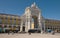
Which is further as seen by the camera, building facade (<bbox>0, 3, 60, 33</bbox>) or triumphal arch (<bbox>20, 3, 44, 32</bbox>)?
triumphal arch (<bbox>20, 3, 44, 32</bbox>)

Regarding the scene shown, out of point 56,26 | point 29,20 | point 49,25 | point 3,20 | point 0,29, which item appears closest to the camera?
point 0,29

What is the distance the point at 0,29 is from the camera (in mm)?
61156

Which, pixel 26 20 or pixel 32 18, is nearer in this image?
pixel 26 20

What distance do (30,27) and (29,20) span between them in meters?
4.34

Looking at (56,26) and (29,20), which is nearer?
(29,20)

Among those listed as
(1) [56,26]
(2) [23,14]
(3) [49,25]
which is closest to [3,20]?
(2) [23,14]

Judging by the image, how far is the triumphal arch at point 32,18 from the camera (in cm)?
6971

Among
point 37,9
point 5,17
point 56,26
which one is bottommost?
point 56,26

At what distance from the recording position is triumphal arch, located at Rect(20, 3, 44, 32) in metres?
69.7

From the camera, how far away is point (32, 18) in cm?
7400

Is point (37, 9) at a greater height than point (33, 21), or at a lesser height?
greater

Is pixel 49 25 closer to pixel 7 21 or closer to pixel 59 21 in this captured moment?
pixel 59 21

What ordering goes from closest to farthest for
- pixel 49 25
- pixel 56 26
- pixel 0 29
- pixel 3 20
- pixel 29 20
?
1. pixel 0 29
2. pixel 3 20
3. pixel 29 20
4. pixel 49 25
5. pixel 56 26

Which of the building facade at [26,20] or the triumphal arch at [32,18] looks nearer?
the building facade at [26,20]
